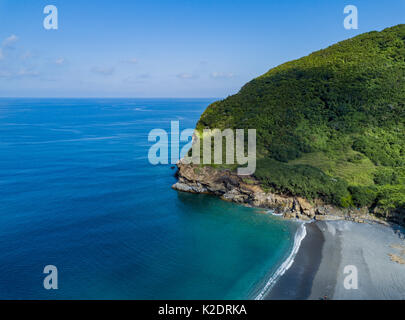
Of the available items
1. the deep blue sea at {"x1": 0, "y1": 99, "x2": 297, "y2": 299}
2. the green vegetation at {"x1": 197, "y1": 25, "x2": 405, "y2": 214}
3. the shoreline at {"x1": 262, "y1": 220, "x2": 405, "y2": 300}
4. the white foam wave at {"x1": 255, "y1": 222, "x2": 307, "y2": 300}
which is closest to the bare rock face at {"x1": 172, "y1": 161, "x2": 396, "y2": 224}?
the green vegetation at {"x1": 197, "y1": 25, "x2": 405, "y2": 214}

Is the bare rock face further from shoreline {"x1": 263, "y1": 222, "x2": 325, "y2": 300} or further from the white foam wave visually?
shoreline {"x1": 263, "y1": 222, "x2": 325, "y2": 300}

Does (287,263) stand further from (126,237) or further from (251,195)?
(126,237)

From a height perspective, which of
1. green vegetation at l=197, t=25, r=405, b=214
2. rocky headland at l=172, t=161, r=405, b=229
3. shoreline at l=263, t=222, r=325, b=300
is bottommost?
shoreline at l=263, t=222, r=325, b=300

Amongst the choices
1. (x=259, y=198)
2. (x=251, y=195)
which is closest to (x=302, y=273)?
(x=259, y=198)

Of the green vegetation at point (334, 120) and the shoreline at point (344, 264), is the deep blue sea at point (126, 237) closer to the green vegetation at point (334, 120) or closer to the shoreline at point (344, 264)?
the shoreline at point (344, 264)

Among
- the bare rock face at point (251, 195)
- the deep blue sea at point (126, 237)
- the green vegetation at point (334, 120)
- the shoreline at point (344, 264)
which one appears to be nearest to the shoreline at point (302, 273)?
the shoreline at point (344, 264)

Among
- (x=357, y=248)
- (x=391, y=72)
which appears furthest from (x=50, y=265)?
(x=391, y=72)
